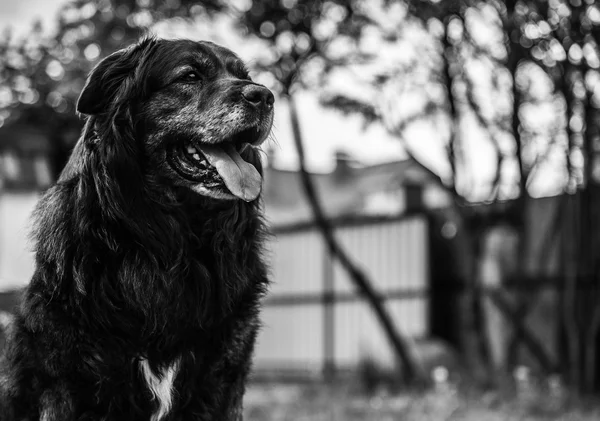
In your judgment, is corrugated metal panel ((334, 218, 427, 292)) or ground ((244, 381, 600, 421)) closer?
ground ((244, 381, 600, 421))

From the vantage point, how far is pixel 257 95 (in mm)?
3775

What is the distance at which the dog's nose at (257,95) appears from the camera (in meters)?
3.76

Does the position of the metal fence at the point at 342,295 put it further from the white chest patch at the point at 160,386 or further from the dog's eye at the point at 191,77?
the white chest patch at the point at 160,386

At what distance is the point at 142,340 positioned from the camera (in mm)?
3459

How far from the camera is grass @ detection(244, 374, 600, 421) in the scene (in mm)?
7680

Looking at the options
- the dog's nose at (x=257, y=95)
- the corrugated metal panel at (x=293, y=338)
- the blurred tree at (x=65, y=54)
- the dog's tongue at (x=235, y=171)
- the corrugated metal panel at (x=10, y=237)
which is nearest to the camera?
the dog's tongue at (x=235, y=171)

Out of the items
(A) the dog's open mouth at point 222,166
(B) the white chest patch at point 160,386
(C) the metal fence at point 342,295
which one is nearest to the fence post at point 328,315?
(C) the metal fence at point 342,295

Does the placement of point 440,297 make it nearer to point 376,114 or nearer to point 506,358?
point 506,358

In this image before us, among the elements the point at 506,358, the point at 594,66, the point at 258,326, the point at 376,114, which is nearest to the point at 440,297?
the point at 506,358

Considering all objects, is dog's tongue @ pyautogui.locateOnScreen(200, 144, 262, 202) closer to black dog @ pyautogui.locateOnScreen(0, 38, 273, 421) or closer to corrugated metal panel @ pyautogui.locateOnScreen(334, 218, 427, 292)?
black dog @ pyautogui.locateOnScreen(0, 38, 273, 421)

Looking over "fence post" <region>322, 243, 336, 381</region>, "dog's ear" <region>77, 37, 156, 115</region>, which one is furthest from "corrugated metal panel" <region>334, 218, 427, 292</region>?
"dog's ear" <region>77, 37, 156, 115</region>

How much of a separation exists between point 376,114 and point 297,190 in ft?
78.9

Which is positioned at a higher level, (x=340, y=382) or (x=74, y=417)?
(x=74, y=417)

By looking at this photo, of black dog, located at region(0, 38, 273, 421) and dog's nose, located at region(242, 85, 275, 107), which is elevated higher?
dog's nose, located at region(242, 85, 275, 107)
